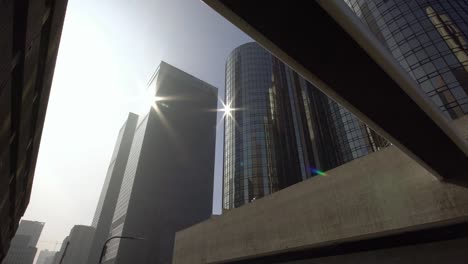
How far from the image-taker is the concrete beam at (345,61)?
297cm

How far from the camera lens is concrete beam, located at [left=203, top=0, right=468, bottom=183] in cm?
297

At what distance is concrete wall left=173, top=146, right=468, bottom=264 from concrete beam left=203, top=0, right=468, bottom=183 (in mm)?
3589

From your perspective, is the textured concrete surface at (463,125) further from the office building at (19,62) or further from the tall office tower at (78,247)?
the tall office tower at (78,247)

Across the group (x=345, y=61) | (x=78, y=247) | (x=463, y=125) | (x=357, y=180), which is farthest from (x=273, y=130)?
(x=78, y=247)

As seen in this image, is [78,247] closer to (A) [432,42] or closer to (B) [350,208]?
(B) [350,208]

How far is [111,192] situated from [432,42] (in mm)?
165563

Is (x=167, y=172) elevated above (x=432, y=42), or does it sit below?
above

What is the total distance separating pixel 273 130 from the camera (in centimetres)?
8119

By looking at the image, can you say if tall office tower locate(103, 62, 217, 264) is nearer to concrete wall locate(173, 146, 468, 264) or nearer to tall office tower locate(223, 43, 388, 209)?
tall office tower locate(223, 43, 388, 209)

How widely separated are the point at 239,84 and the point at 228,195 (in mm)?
41466

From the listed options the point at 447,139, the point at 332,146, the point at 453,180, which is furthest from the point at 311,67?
the point at 332,146

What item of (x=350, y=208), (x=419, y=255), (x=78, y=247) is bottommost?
(x=419, y=255)

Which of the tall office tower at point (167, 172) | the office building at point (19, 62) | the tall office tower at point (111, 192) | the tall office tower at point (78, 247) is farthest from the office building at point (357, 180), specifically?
the tall office tower at point (78, 247)

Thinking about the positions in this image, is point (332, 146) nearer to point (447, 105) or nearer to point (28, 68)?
point (447, 105)
